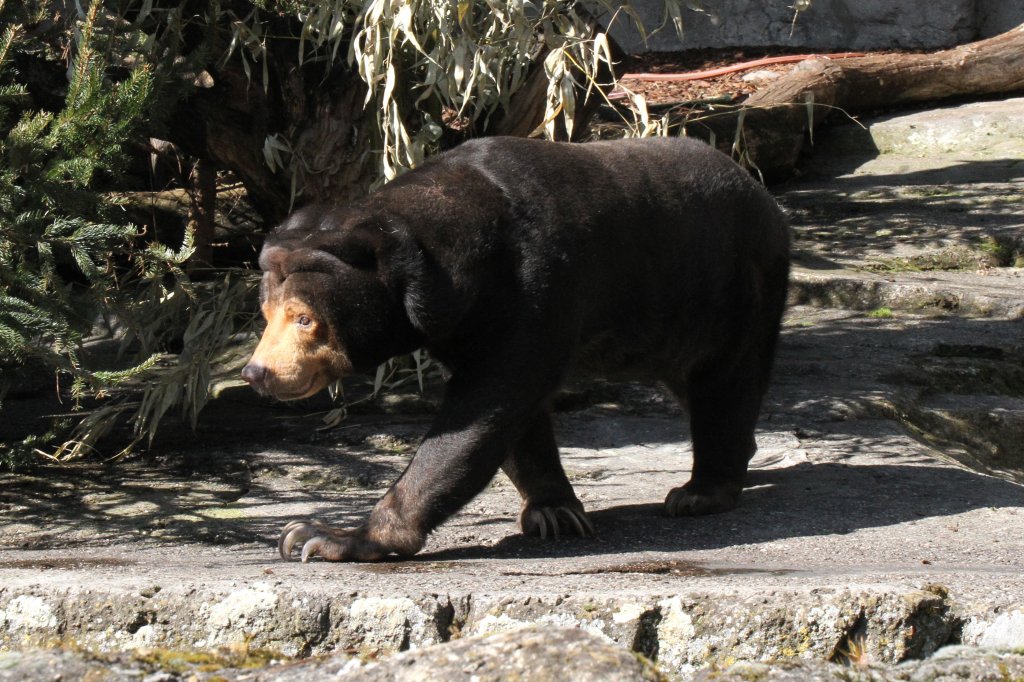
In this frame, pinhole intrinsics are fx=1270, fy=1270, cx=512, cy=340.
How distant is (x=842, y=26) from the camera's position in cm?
1789

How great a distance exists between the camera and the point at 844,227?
11828mm

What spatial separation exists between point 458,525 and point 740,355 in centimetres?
144

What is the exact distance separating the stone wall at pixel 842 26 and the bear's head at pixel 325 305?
14.0 metres

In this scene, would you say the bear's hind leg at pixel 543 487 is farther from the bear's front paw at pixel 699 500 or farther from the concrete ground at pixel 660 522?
the bear's front paw at pixel 699 500

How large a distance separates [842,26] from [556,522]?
1457 centimetres

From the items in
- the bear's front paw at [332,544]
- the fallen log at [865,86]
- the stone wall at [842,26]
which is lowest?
the bear's front paw at [332,544]

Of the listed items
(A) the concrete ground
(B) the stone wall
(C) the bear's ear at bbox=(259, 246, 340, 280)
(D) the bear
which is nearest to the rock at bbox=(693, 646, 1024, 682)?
(A) the concrete ground

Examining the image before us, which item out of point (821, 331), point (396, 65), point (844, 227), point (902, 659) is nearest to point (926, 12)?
point (844, 227)

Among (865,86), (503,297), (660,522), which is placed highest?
(865,86)

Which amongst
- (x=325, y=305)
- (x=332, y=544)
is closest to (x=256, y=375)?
(x=325, y=305)

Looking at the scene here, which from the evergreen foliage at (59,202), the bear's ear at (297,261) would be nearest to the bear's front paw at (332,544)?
the bear's ear at (297,261)

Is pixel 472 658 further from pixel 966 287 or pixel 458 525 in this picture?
pixel 966 287

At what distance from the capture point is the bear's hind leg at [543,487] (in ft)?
16.5

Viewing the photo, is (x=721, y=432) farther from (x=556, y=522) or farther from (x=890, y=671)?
(x=890, y=671)
